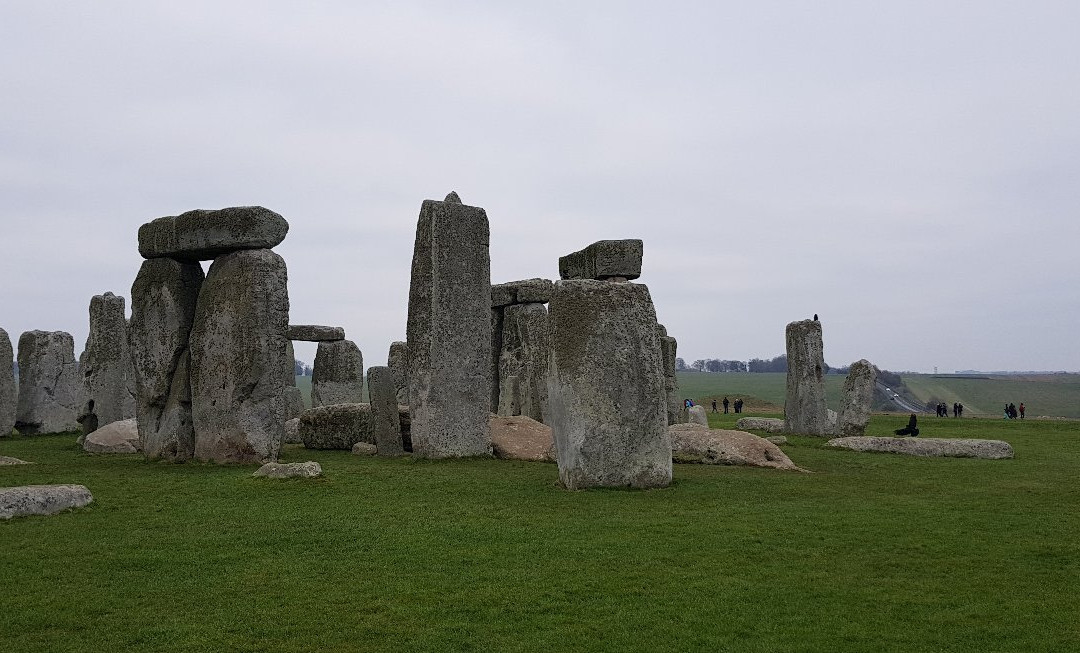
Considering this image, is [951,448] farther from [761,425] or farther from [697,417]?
[761,425]

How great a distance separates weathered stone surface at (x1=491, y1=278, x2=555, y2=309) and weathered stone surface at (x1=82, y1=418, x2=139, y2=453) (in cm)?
866

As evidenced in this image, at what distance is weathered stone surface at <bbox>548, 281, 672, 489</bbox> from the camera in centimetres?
941

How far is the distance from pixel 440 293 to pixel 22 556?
7483 millimetres

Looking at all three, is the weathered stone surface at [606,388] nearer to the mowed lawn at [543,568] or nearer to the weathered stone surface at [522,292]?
the mowed lawn at [543,568]

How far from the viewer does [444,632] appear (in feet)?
15.8

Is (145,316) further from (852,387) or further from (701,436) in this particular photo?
(852,387)

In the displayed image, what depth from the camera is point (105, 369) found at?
1905 centimetres

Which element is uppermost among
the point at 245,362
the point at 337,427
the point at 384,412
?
the point at 245,362

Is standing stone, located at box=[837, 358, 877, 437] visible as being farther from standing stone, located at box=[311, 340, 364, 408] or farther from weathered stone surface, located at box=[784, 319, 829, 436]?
standing stone, located at box=[311, 340, 364, 408]

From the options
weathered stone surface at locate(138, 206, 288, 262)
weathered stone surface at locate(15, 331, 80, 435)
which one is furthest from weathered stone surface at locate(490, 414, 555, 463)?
weathered stone surface at locate(15, 331, 80, 435)

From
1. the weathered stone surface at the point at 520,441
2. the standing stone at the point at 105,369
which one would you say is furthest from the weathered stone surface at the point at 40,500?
the standing stone at the point at 105,369

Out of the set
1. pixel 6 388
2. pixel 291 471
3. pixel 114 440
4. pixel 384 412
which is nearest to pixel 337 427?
pixel 384 412

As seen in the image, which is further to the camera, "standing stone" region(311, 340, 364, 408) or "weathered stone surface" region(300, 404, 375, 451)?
"standing stone" region(311, 340, 364, 408)

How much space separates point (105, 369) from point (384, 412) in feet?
27.8
